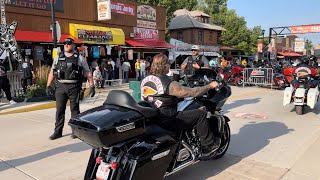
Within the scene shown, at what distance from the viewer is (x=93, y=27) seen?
1975 cm

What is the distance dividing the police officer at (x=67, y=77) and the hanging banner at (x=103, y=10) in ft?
46.6

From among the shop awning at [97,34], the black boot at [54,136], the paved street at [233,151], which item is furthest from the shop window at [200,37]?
the black boot at [54,136]

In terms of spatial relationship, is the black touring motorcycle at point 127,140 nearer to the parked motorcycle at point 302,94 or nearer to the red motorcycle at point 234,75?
the parked motorcycle at point 302,94

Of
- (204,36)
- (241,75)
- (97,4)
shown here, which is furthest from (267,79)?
(204,36)

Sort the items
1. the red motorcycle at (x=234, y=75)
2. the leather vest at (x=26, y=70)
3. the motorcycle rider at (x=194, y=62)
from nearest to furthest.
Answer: the motorcycle rider at (x=194, y=62), the leather vest at (x=26, y=70), the red motorcycle at (x=234, y=75)

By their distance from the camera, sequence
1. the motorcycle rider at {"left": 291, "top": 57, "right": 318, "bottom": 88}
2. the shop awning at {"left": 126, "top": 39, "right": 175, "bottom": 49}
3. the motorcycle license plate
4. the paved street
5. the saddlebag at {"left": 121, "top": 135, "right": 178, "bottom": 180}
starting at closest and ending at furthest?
1. the saddlebag at {"left": 121, "top": 135, "right": 178, "bottom": 180}
2. the motorcycle license plate
3. the paved street
4. the motorcycle rider at {"left": 291, "top": 57, "right": 318, "bottom": 88}
5. the shop awning at {"left": 126, "top": 39, "right": 175, "bottom": 49}

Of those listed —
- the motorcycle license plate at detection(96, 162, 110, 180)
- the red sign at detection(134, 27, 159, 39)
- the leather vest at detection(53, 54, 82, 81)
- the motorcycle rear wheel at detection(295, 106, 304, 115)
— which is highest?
the red sign at detection(134, 27, 159, 39)

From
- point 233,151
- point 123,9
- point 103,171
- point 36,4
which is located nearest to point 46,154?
point 103,171

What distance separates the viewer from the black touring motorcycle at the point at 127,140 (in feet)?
10.1

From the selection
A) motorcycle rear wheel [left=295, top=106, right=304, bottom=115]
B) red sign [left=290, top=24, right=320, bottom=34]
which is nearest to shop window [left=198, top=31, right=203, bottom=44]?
red sign [left=290, top=24, right=320, bottom=34]

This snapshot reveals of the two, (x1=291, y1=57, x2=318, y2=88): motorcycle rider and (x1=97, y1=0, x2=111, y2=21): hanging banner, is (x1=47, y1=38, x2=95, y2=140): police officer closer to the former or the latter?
(x1=291, y1=57, x2=318, y2=88): motorcycle rider

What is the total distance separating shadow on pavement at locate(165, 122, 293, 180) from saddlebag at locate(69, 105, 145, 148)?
4.21 ft

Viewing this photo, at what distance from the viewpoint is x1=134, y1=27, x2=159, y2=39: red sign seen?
78.1ft

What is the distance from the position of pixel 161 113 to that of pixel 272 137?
340 centimetres
